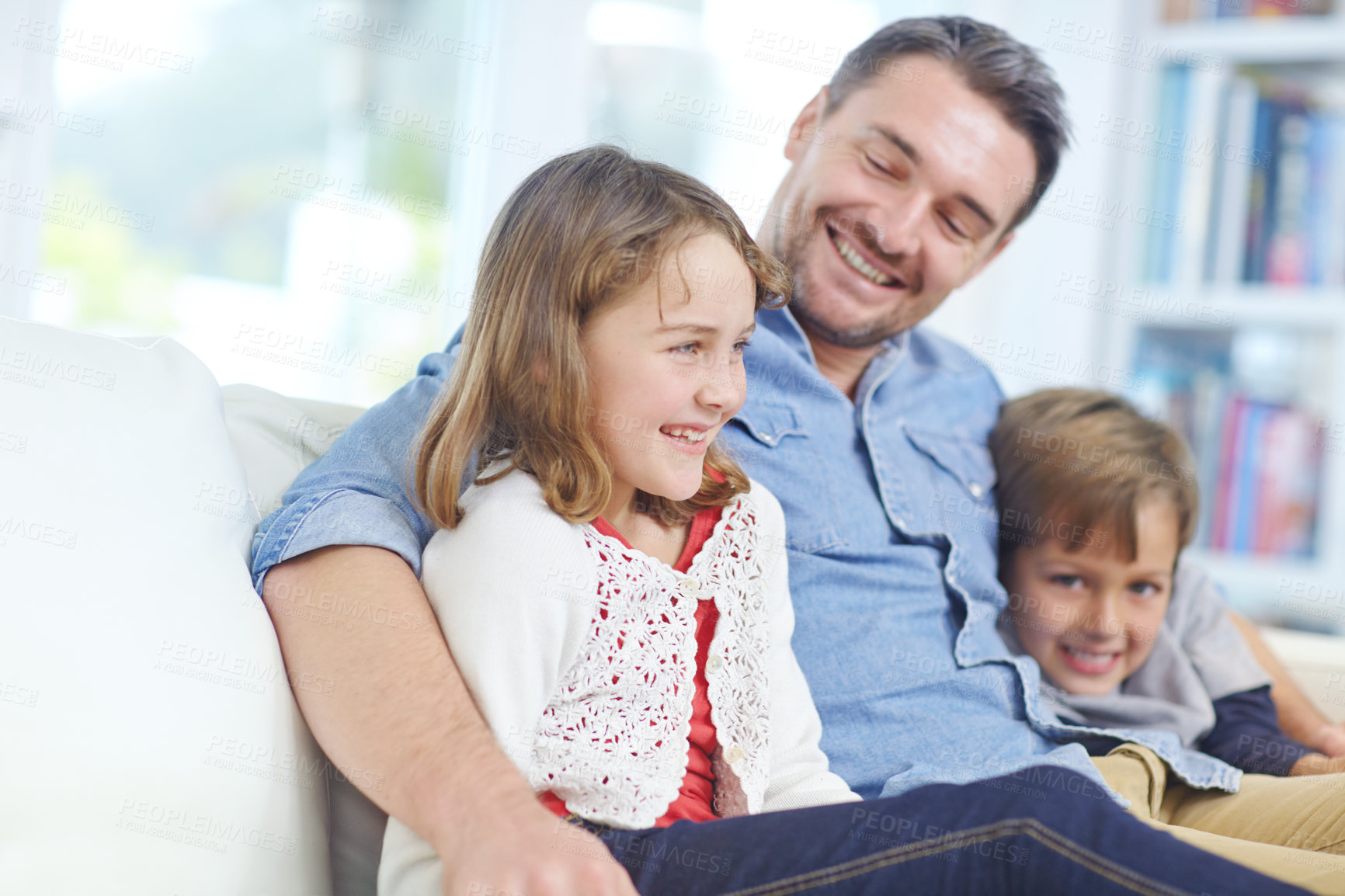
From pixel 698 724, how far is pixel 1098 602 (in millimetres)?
677

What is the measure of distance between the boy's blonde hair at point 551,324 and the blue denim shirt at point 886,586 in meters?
0.10

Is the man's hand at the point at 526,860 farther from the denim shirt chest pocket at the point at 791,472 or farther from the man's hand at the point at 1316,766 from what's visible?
the man's hand at the point at 1316,766

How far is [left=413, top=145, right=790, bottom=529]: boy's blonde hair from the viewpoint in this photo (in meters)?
0.85

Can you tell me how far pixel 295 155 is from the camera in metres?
1.74

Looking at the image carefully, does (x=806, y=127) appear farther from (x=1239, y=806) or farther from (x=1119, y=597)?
(x=1239, y=806)

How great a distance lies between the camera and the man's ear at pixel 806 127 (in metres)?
1.44

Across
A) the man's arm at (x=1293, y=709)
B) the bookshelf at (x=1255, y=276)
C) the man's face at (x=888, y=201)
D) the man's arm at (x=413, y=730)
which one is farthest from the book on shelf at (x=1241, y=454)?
the man's arm at (x=413, y=730)

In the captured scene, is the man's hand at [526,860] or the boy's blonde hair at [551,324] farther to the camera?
the boy's blonde hair at [551,324]

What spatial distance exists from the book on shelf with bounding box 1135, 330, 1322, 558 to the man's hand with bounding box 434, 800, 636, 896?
1699 mm

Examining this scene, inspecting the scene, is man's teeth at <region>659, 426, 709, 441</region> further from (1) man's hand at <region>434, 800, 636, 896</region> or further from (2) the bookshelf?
(2) the bookshelf

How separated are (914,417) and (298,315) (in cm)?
102

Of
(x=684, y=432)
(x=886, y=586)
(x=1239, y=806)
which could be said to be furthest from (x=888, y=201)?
(x=1239, y=806)

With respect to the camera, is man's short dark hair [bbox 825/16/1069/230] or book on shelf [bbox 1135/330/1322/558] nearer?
man's short dark hair [bbox 825/16/1069/230]

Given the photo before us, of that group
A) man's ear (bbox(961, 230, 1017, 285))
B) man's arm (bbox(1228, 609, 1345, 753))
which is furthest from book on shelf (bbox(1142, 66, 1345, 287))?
man's arm (bbox(1228, 609, 1345, 753))
